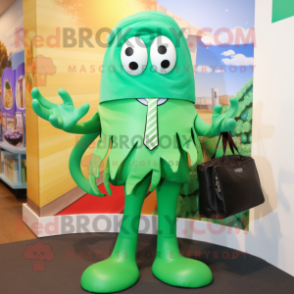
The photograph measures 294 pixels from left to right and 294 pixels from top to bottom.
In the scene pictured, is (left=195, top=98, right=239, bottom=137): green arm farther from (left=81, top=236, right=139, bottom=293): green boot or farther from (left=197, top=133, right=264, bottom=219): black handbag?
(left=81, top=236, right=139, bottom=293): green boot

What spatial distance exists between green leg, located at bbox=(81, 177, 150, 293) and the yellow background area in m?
0.79

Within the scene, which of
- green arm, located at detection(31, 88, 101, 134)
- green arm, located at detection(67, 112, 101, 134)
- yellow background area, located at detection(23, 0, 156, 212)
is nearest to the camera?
green arm, located at detection(31, 88, 101, 134)

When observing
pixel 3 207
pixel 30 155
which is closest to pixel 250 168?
pixel 30 155

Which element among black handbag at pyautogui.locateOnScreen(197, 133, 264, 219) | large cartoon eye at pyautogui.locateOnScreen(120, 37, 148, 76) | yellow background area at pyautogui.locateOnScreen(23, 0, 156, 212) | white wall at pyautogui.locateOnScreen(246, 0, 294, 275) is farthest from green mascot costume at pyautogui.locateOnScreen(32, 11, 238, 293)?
yellow background area at pyautogui.locateOnScreen(23, 0, 156, 212)

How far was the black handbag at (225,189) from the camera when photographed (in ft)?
4.63

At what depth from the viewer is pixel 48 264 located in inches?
68.0

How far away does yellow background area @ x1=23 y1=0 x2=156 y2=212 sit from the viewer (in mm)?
2107

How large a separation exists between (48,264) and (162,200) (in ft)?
2.43

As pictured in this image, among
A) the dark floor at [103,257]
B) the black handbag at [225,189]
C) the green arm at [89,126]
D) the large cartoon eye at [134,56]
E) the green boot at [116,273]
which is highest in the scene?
the large cartoon eye at [134,56]

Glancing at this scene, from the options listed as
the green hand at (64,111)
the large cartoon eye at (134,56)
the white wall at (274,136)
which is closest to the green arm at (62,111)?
the green hand at (64,111)

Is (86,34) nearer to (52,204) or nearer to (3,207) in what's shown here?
(52,204)

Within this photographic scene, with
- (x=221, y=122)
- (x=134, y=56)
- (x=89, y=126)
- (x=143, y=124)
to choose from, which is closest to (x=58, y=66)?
(x=89, y=126)

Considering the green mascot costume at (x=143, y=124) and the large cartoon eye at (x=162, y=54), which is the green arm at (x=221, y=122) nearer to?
the green mascot costume at (x=143, y=124)

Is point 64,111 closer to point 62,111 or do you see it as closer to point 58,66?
point 62,111
